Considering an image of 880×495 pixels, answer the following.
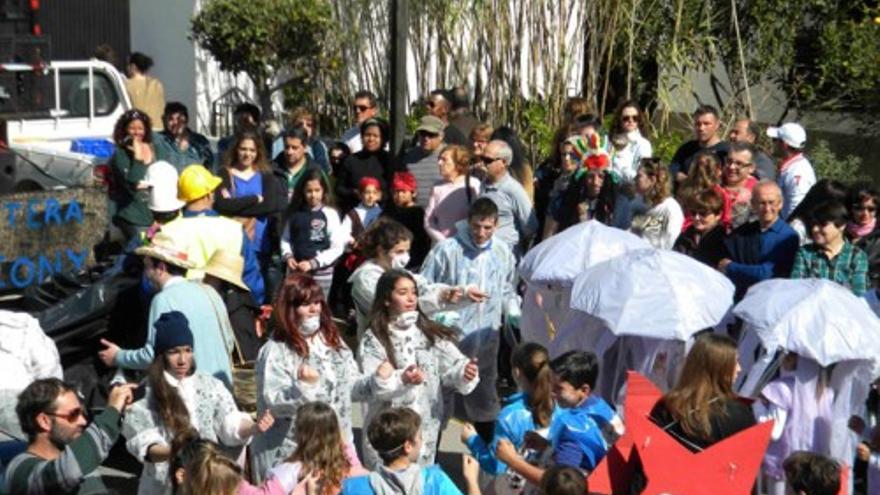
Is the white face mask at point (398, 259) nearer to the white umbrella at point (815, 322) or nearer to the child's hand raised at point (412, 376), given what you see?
the child's hand raised at point (412, 376)

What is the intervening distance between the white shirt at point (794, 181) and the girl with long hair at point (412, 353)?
384 centimetres

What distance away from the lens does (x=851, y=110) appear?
1673cm

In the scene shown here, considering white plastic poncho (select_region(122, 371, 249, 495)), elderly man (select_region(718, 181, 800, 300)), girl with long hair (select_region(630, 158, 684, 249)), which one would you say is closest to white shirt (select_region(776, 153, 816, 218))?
girl with long hair (select_region(630, 158, 684, 249))

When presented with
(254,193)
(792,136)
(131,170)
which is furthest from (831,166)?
(131,170)

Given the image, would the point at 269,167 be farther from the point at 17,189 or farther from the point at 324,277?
the point at 17,189

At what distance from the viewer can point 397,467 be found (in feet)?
19.2

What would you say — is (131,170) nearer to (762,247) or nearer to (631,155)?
(631,155)

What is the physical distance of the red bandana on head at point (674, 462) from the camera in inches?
237

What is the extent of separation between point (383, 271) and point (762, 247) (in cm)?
219

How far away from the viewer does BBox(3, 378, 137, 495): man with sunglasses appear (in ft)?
17.6

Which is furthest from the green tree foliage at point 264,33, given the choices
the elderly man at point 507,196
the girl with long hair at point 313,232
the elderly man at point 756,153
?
the elderly man at point 507,196

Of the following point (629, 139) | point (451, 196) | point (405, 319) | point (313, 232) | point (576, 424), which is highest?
point (629, 139)

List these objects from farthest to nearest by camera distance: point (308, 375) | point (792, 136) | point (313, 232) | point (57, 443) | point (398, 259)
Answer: point (792, 136)
point (313, 232)
point (398, 259)
point (308, 375)
point (57, 443)

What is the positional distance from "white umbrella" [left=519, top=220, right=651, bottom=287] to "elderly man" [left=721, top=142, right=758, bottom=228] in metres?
1.23
